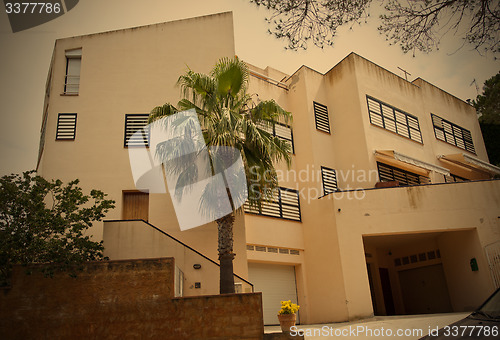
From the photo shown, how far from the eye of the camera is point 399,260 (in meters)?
21.6

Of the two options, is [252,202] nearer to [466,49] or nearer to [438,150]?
[466,49]

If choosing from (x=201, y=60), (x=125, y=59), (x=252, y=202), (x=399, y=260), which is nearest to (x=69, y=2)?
(x=125, y=59)

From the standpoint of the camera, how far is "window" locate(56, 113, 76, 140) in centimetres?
1612

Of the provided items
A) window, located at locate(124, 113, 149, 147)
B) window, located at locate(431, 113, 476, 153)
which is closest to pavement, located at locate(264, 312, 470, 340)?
window, located at locate(124, 113, 149, 147)

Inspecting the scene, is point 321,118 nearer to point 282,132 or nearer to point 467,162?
point 282,132

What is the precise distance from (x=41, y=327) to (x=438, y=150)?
20282mm

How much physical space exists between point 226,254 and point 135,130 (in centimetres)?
657

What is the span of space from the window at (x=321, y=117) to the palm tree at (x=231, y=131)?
6463mm

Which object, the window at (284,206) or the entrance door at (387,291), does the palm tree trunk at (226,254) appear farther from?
the entrance door at (387,291)

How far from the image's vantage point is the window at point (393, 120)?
816 inches

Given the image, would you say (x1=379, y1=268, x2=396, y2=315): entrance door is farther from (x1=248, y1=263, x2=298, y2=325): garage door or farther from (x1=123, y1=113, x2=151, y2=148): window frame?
(x1=123, y1=113, x2=151, y2=148): window frame

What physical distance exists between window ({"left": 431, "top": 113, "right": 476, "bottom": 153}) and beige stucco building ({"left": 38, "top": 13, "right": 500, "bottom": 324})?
2975mm

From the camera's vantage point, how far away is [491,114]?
77.4 feet

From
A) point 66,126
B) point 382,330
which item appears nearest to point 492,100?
point 382,330
